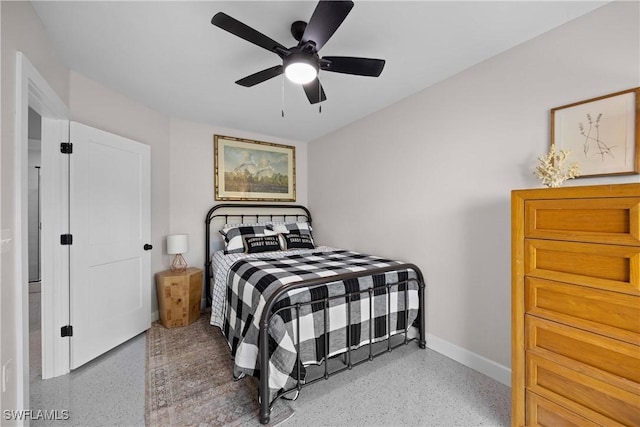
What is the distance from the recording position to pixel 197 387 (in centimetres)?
199

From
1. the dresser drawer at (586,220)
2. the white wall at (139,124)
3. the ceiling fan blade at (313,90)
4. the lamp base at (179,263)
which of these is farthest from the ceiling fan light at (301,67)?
the lamp base at (179,263)

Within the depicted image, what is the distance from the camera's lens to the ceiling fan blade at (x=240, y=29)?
1.38 meters

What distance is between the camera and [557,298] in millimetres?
1397

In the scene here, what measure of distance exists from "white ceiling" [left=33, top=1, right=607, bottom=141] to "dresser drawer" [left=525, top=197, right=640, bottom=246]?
1.27 m

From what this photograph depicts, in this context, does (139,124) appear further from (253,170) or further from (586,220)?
(586,220)

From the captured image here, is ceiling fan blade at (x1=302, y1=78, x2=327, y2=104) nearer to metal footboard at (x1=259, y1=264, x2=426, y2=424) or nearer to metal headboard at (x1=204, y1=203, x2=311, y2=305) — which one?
metal footboard at (x1=259, y1=264, x2=426, y2=424)

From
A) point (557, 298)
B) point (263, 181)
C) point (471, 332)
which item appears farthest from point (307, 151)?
point (557, 298)

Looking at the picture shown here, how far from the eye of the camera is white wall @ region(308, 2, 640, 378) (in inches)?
65.8

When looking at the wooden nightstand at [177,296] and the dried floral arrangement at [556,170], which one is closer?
the dried floral arrangement at [556,170]

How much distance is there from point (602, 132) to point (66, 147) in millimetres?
3917

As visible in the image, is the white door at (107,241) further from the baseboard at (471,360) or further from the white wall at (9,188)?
the baseboard at (471,360)

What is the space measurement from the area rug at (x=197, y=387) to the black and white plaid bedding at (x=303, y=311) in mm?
164

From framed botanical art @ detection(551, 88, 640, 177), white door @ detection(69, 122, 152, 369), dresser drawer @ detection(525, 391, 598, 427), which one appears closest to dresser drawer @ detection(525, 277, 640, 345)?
dresser drawer @ detection(525, 391, 598, 427)

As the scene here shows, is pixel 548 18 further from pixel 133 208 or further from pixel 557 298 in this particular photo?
pixel 133 208
